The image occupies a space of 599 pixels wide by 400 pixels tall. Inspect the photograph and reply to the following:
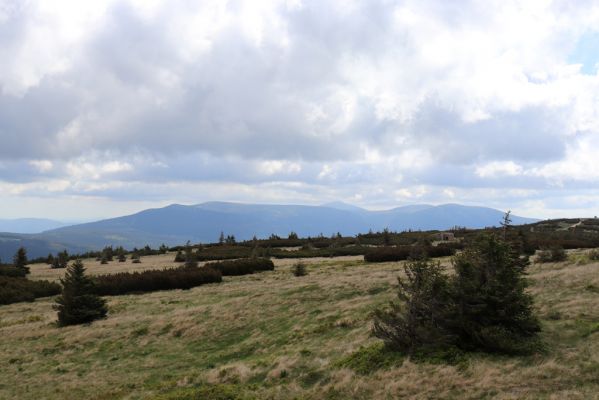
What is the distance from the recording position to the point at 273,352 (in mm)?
16344

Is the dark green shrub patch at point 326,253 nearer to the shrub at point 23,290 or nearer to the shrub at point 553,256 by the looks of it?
the shrub at point 23,290

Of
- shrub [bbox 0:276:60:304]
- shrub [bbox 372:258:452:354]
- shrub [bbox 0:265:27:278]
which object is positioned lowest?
shrub [bbox 0:276:60:304]

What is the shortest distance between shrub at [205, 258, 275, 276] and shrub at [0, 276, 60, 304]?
13.4 m

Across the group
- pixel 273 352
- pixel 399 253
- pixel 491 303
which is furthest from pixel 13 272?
pixel 491 303

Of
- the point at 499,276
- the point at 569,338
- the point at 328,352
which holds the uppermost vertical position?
the point at 499,276

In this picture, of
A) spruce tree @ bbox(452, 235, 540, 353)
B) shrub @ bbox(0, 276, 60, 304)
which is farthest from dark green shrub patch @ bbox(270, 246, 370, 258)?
spruce tree @ bbox(452, 235, 540, 353)

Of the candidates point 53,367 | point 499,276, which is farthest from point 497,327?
point 53,367

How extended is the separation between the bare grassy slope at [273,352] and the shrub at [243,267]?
33.2 ft

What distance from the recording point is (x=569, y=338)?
1194 centimetres

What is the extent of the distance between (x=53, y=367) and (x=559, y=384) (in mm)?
18103

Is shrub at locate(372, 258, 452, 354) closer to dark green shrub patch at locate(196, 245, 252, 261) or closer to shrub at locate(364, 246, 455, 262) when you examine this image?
shrub at locate(364, 246, 455, 262)

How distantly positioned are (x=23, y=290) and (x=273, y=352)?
29.8m

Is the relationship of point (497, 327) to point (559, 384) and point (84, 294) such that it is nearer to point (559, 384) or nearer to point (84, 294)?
point (559, 384)

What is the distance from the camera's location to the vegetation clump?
11828mm
